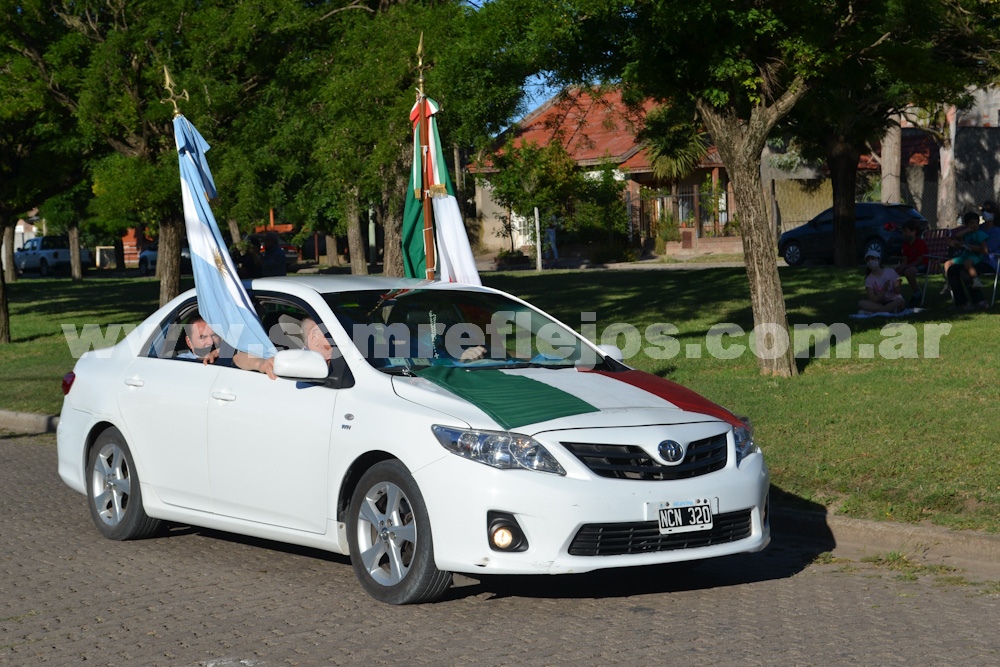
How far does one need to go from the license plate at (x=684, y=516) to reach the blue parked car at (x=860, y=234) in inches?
1059

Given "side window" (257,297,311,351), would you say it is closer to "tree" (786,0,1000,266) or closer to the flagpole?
the flagpole

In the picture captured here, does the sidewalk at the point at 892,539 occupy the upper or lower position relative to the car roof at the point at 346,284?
lower

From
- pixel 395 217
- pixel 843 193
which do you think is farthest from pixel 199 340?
pixel 843 193

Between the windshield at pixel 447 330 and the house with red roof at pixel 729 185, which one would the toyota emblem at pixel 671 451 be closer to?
the windshield at pixel 447 330

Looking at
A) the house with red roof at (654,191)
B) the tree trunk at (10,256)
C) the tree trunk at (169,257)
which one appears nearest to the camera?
the tree trunk at (169,257)

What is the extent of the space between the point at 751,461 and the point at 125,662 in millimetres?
3200

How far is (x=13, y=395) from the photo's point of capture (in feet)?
51.9

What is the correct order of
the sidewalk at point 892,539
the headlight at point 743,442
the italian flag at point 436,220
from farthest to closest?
the italian flag at point 436,220 < the sidewalk at point 892,539 < the headlight at point 743,442

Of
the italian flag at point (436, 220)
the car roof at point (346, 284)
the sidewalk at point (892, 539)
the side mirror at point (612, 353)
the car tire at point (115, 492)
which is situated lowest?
the sidewalk at point (892, 539)

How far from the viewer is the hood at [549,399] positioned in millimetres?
6234

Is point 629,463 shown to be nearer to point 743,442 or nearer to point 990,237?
point 743,442

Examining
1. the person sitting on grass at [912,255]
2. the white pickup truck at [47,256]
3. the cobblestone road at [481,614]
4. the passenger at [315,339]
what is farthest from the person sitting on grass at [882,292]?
the white pickup truck at [47,256]

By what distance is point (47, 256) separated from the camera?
64.4 m

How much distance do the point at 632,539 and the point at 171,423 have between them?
306cm
